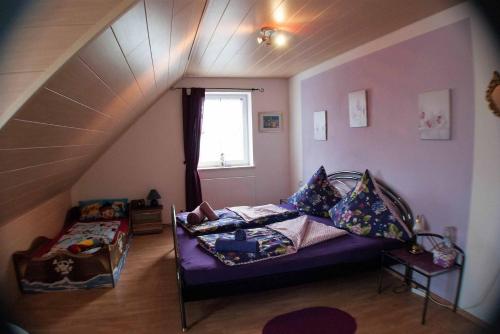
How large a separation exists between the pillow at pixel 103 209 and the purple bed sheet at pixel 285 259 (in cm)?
186

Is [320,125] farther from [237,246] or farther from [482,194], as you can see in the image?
[237,246]

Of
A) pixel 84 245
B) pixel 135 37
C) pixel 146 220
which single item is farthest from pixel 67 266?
pixel 135 37

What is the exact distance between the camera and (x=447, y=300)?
7.91ft

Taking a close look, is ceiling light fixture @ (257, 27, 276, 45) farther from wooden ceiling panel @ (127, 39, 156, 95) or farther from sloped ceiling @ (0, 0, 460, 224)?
wooden ceiling panel @ (127, 39, 156, 95)

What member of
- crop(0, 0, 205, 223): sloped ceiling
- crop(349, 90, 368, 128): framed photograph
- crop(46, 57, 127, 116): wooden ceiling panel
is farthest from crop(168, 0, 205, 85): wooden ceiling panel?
crop(349, 90, 368, 128): framed photograph

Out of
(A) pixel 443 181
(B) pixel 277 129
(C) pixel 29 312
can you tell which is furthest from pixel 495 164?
(C) pixel 29 312

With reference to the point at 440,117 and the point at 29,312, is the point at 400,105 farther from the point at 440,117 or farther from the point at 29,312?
the point at 29,312

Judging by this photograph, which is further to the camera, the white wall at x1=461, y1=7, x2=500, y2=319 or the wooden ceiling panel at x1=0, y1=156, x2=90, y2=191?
the white wall at x1=461, y1=7, x2=500, y2=319

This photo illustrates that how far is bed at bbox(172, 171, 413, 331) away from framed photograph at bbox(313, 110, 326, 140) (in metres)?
1.46

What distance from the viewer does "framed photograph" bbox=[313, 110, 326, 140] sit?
13.1ft

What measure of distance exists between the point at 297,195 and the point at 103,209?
2689 millimetres

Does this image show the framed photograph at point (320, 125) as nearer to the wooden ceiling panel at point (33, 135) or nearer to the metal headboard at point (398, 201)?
the metal headboard at point (398, 201)

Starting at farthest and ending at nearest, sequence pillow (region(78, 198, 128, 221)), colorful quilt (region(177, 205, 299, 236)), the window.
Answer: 1. the window
2. pillow (region(78, 198, 128, 221))
3. colorful quilt (region(177, 205, 299, 236))

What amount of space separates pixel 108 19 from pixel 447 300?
2.95 m
